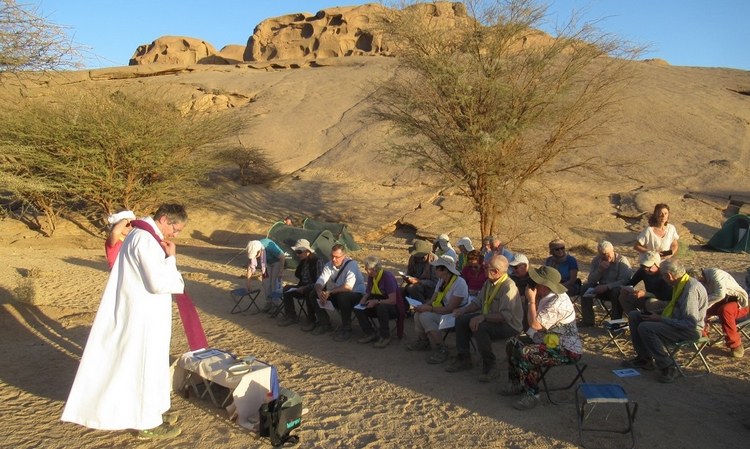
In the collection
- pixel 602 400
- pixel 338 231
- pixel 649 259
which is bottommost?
pixel 602 400

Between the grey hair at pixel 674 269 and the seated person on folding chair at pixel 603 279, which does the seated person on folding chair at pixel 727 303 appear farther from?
the seated person on folding chair at pixel 603 279

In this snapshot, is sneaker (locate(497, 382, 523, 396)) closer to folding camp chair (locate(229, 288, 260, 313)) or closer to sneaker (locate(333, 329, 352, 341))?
sneaker (locate(333, 329, 352, 341))

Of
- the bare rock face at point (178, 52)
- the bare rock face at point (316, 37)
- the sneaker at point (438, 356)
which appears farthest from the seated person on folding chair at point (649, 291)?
the bare rock face at point (178, 52)

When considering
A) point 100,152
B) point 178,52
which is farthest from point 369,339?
point 178,52

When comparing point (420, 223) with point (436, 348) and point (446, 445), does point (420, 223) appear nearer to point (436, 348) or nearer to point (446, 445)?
point (436, 348)

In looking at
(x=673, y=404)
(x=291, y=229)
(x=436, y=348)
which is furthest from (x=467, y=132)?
(x=673, y=404)

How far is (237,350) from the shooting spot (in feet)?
21.7

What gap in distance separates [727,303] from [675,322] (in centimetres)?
91

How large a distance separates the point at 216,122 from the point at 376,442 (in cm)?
1601

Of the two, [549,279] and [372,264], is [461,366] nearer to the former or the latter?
[549,279]

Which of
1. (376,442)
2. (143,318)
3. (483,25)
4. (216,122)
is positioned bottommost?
(376,442)

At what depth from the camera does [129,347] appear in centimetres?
407

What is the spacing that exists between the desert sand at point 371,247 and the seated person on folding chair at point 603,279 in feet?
1.17

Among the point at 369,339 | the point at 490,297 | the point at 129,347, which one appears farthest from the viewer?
the point at 369,339
